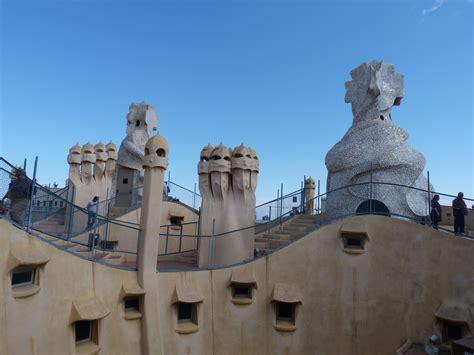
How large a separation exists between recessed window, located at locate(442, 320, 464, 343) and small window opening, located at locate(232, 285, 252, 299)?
15.6 feet

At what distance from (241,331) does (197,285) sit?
1768 millimetres

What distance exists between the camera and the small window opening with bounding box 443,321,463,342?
25.0ft

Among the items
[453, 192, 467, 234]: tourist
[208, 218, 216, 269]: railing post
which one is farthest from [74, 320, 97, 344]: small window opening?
[453, 192, 467, 234]: tourist

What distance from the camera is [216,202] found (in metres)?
10.1

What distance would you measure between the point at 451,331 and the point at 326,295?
9.52 ft

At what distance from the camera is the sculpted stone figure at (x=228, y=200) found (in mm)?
9828

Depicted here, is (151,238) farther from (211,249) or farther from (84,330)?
(84,330)

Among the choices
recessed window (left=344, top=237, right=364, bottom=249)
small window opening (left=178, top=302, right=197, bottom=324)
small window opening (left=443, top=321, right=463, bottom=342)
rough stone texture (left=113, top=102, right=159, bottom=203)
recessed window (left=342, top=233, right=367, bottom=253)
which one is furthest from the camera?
rough stone texture (left=113, top=102, right=159, bottom=203)

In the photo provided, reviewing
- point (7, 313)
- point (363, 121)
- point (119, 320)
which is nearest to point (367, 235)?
point (363, 121)

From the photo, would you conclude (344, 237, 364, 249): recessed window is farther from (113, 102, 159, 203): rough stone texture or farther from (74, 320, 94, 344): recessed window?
(113, 102, 159, 203): rough stone texture

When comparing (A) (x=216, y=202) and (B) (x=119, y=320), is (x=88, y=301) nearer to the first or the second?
(B) (x=119, y=320)

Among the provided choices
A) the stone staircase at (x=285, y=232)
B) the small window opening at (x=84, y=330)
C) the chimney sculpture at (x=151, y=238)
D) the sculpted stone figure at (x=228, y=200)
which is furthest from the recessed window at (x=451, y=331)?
the small window opening at (x=84, y=330)

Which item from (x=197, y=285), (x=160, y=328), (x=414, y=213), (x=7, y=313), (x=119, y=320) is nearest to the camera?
(x=7, y=313)

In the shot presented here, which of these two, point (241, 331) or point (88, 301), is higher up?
point (88, 301)
